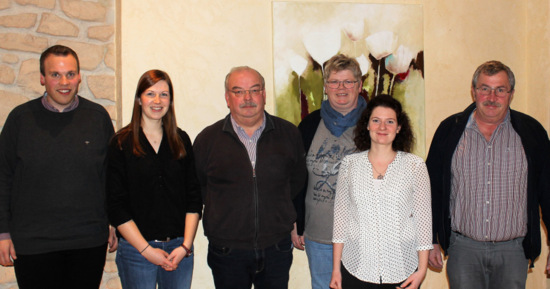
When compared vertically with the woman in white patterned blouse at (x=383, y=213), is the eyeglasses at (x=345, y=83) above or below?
above

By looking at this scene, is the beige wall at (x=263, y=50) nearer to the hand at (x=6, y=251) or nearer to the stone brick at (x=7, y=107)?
the stone brick at (x=7, y=107)

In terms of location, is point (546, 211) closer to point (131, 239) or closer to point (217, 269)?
point (217, 269)

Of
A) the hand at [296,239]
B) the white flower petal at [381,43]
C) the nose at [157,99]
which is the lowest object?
the hand at [296,239]

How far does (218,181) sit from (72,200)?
2.52 ft

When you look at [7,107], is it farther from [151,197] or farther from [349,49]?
[349,49]

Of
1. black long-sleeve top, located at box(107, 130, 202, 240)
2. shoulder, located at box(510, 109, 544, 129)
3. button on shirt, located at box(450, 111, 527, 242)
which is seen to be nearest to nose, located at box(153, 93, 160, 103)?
black long-sleeve top, located at box(107, 130, 202, 240)

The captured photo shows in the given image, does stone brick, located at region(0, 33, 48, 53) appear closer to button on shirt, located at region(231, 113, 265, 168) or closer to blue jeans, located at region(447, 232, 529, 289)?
button on shirt, located at region(231, 113, 265, 168)

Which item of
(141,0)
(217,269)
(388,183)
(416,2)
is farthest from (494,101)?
(141,0)

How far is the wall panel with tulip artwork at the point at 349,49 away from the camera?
10.8 ft

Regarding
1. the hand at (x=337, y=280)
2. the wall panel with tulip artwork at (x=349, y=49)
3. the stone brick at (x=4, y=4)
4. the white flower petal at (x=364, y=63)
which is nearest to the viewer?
the hand at (x=337, y=280)

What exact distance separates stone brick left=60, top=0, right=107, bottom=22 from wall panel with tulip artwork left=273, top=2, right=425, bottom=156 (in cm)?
115

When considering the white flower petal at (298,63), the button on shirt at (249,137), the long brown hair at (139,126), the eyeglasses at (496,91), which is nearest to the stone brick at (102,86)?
the long brown hair at (139,126)

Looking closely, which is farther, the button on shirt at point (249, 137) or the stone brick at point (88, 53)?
the stone brick at point (88, 53)

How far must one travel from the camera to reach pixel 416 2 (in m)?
3.51
